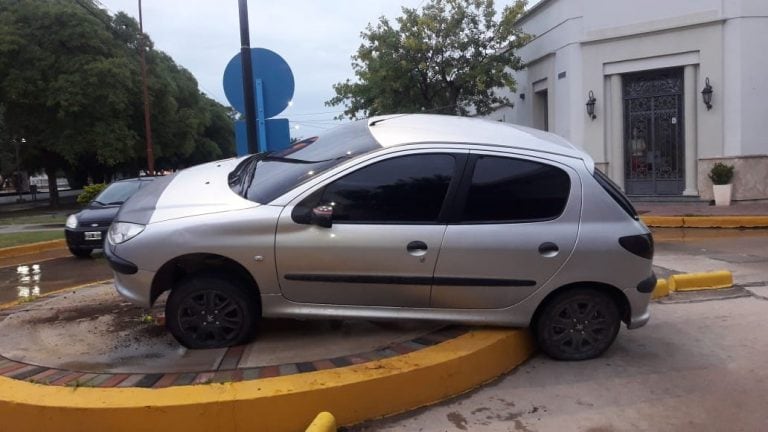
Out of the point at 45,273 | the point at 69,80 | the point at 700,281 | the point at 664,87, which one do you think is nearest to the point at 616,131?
the point at 664,87

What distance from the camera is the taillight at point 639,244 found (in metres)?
4.09

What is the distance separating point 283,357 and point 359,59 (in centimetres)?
1734

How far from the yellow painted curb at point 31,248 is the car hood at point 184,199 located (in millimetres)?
8121

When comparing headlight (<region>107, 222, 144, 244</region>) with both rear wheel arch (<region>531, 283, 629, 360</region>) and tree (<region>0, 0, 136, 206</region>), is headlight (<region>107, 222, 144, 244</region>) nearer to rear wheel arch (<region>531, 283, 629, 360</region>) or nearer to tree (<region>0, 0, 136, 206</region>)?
rear wheel arch (<region>531, 283, 629, 360</region>)

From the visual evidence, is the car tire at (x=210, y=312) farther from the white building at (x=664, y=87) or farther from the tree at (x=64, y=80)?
the tree at (x=64, y=80)

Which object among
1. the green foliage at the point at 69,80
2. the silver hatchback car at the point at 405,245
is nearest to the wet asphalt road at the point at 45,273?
the silver hatchback car at the point at 405,245

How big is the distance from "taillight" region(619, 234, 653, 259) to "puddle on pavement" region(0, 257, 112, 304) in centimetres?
637

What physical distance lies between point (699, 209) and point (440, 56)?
27.8 feet

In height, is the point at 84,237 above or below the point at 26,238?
above

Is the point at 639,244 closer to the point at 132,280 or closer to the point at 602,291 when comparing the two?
the point at 602,291

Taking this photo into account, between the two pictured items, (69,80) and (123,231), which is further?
(69,80)

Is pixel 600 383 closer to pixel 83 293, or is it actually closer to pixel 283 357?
pixel 283 357

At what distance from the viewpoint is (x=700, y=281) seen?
6.39 metres

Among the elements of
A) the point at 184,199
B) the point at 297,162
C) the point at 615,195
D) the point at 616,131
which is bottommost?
the point at 615,195
